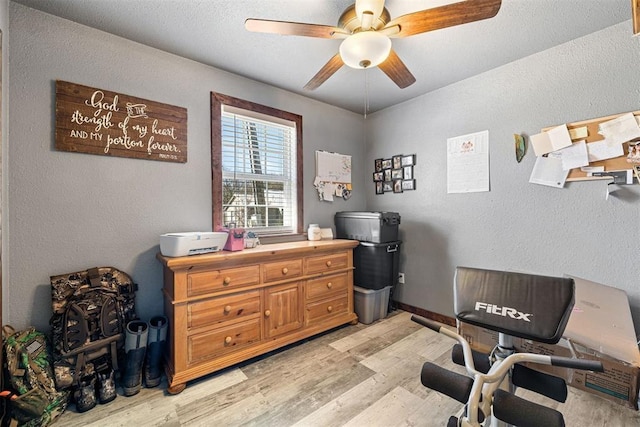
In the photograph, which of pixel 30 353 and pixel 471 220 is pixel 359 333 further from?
pixel 30 353

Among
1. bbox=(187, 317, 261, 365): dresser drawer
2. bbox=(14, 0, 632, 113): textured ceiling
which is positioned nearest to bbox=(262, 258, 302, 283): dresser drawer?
bbox=(187, 317, 261, 365): dresser drawer

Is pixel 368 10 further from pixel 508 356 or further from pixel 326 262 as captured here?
pixel 326 262

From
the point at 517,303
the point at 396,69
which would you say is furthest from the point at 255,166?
the point at 517,303

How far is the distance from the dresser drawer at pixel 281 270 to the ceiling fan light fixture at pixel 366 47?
5.15 feet

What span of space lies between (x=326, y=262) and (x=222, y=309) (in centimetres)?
102

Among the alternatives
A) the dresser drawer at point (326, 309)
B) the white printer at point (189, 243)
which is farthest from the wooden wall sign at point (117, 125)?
the dresser drawer at point (326, 309)

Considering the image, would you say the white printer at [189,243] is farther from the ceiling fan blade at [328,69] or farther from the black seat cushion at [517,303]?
the black seat cushion at [517,303]

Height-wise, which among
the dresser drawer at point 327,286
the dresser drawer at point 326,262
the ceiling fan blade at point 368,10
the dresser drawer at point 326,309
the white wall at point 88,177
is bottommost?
the dresser drawer at point 326,309

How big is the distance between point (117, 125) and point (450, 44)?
100 inches

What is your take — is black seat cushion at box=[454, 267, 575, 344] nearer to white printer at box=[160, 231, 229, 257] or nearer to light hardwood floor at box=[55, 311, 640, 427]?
light hardwood floor at box=[55, 311, 640, 427]

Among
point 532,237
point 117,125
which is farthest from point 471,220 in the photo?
point 117,125

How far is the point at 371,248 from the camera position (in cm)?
284

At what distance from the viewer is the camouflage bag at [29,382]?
1.39 m

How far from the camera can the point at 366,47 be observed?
1.46m
